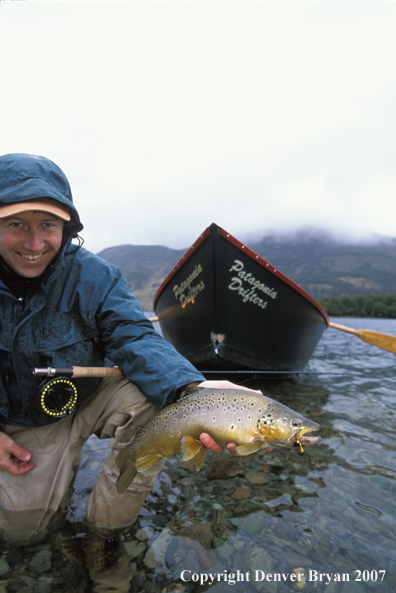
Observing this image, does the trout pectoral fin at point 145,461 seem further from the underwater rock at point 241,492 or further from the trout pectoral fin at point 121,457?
the underwater rock at point 241,492

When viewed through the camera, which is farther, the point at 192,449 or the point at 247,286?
the point at 247,286

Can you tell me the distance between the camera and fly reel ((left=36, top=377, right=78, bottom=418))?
2.46m

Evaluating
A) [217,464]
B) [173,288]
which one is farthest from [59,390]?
[173,288]

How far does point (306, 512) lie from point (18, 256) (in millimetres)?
2903

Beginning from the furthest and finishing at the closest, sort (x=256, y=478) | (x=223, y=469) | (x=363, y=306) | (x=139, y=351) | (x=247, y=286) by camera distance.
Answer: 1. (x=363, y=306)
2. (x=247, y=286)
3. (x=223, y=469)
4. (x=256, y=478)
5. (x=139, y=351)

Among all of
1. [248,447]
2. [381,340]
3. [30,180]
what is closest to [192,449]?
[248,447]

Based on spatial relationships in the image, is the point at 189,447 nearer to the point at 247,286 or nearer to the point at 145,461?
the point at 145,461

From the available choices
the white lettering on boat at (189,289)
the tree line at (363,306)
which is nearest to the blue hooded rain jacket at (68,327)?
the white lettering on boat at (189,289)

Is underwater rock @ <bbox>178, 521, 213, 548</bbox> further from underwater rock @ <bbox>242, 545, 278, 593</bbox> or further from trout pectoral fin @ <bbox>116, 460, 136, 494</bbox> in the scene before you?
trout pectoral fin @ <bbox>116, 460, 136, 494</bbox>

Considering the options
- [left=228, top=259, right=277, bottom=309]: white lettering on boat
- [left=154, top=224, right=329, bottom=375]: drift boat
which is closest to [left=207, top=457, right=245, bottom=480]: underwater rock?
[left=154, top=224, right=329, bottom=375]: drift boat

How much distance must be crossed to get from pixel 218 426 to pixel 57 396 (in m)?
1.22

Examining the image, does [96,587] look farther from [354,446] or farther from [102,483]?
[354,446]

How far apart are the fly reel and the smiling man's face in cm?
78

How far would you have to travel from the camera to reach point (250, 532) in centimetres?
254
